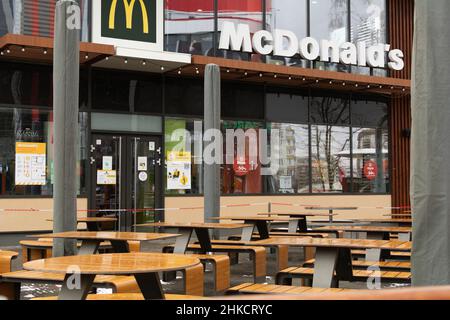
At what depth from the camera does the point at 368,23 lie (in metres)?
20.1

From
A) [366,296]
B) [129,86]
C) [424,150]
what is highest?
[129,86]

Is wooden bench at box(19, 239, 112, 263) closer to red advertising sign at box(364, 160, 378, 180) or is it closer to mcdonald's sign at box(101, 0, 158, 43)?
mcdonald's sign at box(101, 0, 158, 43)

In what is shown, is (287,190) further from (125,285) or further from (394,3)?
(125,285)

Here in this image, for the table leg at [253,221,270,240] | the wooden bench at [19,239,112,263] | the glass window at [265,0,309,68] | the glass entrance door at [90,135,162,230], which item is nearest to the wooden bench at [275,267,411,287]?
the wooden bench at [19,239,112,263]

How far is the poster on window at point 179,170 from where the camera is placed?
16.0 meters

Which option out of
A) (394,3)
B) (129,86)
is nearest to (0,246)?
Result: (129,86)

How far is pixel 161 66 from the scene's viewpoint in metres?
15.0

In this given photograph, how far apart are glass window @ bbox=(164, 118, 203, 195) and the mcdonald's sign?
7.16 ft

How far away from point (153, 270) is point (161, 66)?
11608 mm

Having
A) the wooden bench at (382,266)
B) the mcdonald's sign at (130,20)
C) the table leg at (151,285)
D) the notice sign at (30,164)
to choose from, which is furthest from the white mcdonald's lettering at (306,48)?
the table leg at (151,285)

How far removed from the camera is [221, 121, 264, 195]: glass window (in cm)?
1681

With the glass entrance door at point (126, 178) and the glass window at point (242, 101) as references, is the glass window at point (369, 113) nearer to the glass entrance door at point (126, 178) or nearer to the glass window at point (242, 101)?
the glass window at point (242, 101)
